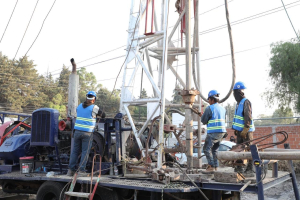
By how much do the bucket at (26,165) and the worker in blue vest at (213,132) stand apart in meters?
4.43

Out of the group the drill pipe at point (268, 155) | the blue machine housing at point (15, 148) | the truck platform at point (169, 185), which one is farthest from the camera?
the blue machine housing at point (15, 148)

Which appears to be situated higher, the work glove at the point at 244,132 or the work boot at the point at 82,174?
the work glove at the point at 244,132

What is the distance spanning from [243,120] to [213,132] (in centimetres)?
69

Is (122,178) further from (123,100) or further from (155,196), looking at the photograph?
(123,100)

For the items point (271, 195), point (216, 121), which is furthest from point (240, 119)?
point (271, 195)


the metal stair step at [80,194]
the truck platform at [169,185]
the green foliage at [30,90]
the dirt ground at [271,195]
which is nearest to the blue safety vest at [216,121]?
the truck platform at [169,185]

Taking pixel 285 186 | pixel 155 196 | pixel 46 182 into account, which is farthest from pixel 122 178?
pixel 285 186

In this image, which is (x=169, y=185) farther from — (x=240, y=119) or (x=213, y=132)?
(x=240, y=119)

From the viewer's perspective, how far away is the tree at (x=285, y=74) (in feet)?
73.0

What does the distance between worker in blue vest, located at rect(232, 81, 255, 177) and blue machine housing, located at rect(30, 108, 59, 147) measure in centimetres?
435

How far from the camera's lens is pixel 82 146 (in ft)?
23.4

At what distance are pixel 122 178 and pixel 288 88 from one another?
1936 cm

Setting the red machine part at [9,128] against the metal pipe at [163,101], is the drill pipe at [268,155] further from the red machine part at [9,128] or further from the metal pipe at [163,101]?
the red machine part at [9,128]

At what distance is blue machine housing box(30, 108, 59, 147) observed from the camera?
7.92 metres
